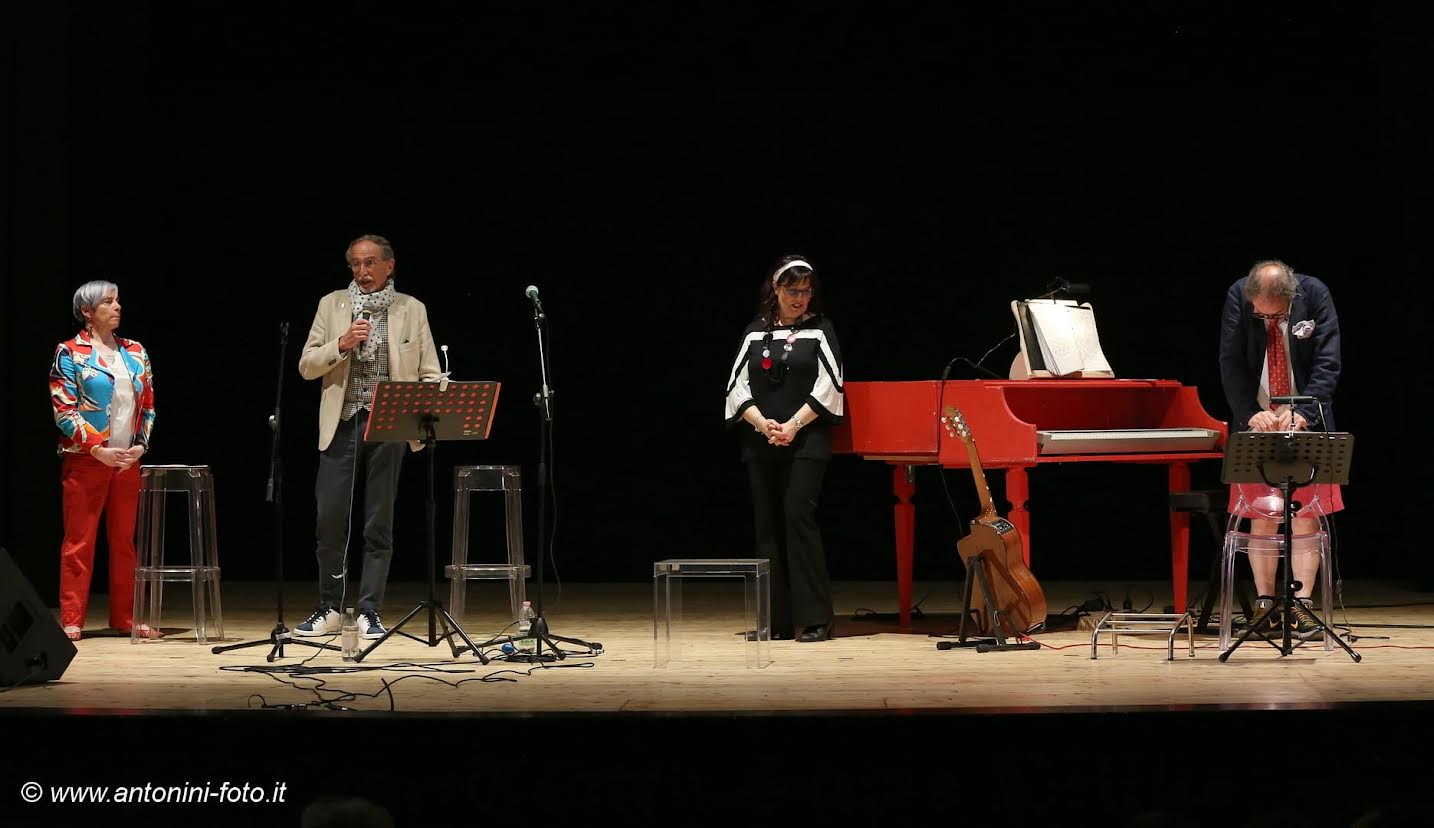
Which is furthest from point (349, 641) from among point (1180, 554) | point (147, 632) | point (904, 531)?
point (1180, 554)

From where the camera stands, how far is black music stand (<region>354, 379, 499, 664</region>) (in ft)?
18.1

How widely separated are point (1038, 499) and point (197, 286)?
4650 mm

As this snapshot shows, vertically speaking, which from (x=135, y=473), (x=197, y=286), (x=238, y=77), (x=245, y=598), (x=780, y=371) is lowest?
(x=245, y=598)

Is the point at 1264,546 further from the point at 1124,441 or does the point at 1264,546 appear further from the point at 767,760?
the point at 767,760

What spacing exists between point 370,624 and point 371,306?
1286 mm

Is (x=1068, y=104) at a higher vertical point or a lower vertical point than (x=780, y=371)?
higher

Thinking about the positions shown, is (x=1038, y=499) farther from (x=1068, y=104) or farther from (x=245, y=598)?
(x=245, y=598)

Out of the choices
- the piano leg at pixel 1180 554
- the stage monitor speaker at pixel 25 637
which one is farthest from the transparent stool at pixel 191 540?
the piano leg at pixel 1180 554

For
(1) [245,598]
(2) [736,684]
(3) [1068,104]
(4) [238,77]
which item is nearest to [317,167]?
(4) [238,77]

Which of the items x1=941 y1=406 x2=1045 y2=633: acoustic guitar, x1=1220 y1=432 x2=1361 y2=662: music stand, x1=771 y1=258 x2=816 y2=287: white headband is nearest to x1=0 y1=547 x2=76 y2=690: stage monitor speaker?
x1=771 y1=258 x2=816 y2=287: white headband

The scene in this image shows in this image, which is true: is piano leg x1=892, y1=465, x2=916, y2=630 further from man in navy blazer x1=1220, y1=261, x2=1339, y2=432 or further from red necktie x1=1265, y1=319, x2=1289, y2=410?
red necktie x1=1265, y1=319, x2=1289, y2=410

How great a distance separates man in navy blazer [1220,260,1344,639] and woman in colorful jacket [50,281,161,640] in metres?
4.46

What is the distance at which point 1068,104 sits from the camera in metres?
8.11

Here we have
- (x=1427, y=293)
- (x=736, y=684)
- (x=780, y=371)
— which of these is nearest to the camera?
(x=736, y=684)
